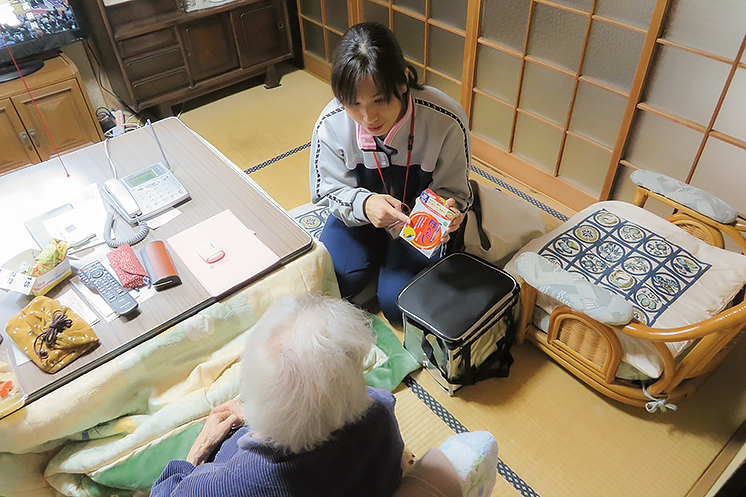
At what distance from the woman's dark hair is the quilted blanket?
0.52 metres

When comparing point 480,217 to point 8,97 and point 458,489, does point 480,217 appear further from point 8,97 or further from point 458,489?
point 8,97

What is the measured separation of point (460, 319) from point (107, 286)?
1.10 m

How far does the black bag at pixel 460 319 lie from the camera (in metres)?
1.68

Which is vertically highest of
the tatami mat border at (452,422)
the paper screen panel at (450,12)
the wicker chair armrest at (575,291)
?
the paper screen panel at (450,12)

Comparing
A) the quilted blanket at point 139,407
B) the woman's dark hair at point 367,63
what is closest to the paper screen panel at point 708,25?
the woman's dark hair at point 367,63

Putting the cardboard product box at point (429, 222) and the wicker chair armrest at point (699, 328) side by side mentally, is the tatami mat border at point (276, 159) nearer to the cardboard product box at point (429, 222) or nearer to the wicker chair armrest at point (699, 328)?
the cardboard product box at point (429, 222)

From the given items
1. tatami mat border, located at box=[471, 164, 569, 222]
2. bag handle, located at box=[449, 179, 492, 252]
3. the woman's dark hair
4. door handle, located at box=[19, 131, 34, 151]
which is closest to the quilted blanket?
the woman's dark hair

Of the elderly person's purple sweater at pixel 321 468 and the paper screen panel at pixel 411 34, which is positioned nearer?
the elderly person's purple sweater at pixel 321 468

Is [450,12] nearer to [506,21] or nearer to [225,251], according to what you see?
[506,21]

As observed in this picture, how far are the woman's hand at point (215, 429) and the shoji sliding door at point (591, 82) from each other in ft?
6.42

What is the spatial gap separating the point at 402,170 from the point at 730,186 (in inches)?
52.4

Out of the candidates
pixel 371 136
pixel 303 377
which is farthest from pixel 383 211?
pixel 303 377

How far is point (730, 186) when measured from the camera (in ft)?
6.49

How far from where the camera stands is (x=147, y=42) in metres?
3.11
